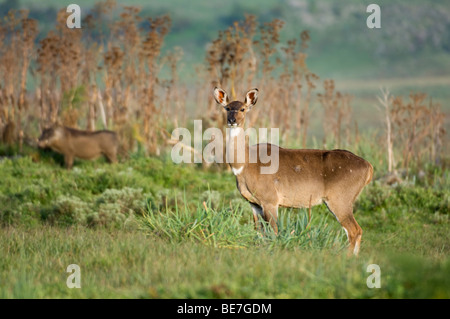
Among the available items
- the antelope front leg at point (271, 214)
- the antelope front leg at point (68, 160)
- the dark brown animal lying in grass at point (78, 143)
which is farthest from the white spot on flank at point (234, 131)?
the antelope front leg at point (68, 160)

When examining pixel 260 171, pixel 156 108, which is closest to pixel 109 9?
pixel 156 108

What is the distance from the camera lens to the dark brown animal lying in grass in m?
16.0

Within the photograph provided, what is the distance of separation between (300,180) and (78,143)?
8423mm

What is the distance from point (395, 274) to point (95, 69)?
14204mm

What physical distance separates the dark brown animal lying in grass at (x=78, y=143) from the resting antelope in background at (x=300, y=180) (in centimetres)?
744

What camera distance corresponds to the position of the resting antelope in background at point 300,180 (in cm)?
905

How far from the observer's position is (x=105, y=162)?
1667 centimetres

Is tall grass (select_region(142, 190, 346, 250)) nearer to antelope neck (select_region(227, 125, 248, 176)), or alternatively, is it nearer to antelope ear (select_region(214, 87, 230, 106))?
antelope neck (select_region(227, 125, 248, 176))

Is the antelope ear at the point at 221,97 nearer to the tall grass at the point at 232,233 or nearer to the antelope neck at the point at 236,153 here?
the antelope neck at the point at 236,153

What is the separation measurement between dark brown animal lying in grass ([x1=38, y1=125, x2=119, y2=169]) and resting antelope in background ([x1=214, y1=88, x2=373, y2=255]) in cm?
744

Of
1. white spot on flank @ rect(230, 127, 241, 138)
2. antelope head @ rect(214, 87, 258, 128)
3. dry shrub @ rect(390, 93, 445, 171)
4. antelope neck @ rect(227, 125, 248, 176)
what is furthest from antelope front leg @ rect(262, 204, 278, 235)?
dry shrub @ rect(390, 93, 445, 171)

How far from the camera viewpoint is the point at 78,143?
52.6ft

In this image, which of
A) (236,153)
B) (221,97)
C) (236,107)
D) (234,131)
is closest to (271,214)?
(236,153)

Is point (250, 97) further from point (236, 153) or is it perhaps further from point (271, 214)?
point (271, 214)
